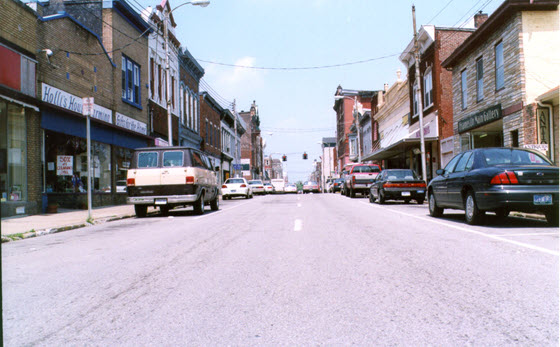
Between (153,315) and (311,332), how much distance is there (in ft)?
4.72

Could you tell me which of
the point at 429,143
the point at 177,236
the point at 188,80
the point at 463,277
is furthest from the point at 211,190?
the point at 188,80

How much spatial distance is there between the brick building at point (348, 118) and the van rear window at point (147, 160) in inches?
2127

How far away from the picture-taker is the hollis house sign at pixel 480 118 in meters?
19.7

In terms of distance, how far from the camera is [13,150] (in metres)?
14.8

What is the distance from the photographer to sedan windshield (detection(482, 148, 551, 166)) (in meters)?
10.2

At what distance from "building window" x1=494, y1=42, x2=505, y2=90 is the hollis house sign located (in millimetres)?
973

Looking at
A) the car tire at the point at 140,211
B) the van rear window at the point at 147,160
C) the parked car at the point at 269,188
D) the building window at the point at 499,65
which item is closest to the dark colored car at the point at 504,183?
the van rear window at the point at 147,160

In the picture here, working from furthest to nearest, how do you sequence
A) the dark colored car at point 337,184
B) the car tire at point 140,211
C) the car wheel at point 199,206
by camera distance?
1. the dark colored car at point 337,184
2. the car tire at point 140,211
3. the car wheel at point 199,206

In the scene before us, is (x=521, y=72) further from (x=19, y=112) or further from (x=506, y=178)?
(x=19, y=112)

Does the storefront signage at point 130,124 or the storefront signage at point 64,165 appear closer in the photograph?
the storefront signage at point 64,165

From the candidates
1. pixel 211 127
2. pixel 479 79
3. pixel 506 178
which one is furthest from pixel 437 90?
pixel 211 127

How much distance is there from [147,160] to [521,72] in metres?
14.2

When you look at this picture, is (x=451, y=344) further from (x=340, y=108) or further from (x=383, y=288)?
(x=340, y=108)

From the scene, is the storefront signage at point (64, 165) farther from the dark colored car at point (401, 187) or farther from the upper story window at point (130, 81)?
the dark colored car at point (401, 187)
